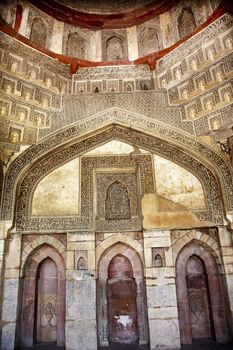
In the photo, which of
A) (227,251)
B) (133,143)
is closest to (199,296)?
(227,251)

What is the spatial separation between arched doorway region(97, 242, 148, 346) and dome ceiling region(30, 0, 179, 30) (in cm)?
684

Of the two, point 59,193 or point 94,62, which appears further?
point 94,62

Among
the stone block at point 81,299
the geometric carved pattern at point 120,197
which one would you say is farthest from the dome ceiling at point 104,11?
the stone block at point 81,299

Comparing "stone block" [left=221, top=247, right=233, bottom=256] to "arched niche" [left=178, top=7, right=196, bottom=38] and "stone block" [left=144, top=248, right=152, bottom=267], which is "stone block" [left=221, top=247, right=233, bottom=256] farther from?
"arched niche" [left=178, top=7, right=196, bottom=38]

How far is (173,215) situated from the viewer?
20.9 ft

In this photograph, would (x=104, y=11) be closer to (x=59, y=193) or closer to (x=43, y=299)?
(x=59, y=193)

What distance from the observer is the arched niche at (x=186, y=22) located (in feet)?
25.9

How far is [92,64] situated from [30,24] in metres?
2.06

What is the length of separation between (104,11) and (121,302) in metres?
8.59

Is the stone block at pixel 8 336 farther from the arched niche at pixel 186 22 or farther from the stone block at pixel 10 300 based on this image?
the arched niche at pixel 186 22

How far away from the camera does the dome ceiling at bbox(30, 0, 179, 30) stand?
8398 millimetres

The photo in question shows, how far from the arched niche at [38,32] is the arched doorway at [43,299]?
5.72 m

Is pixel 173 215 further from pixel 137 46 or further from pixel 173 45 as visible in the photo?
pixel 137 46

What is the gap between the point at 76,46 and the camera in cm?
842
